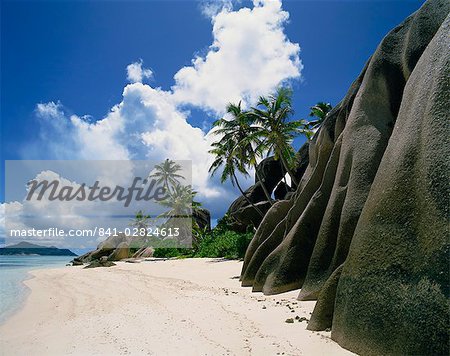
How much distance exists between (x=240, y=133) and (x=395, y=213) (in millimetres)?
23206

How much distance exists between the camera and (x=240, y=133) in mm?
26922

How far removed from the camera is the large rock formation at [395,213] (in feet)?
11.2

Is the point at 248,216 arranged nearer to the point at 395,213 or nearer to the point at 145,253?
the point at 145,253

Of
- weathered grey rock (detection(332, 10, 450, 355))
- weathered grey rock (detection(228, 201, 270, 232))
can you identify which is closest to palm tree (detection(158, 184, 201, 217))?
weathered grey rock (detection(228, 201, 270, 232))

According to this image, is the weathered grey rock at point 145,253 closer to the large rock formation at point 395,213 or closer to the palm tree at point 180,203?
the palm tree at point 180,203

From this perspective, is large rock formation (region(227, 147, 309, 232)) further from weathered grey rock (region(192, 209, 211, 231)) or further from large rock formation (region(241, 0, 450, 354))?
large rock formation (region(241, 0, 450, 354))

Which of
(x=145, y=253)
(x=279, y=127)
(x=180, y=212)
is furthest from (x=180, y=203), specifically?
(x=279, y=127)

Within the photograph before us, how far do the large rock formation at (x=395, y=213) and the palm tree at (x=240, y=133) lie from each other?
705 inches

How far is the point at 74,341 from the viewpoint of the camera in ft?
16.6

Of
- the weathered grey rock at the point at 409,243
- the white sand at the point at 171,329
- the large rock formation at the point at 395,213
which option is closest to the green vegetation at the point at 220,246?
the white sand at the point at 171,329

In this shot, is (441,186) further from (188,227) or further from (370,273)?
(188,227)

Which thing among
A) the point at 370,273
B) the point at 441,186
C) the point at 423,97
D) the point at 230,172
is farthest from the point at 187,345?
the point at 230,172

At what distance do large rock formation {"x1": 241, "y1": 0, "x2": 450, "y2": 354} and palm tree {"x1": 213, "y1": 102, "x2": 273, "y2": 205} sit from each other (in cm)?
1791

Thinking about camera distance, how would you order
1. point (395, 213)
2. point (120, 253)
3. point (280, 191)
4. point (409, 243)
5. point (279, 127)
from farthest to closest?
point (120, 253) < point (280, 191) < point (279, 127) < point (395, 213) < point (409, 243)
